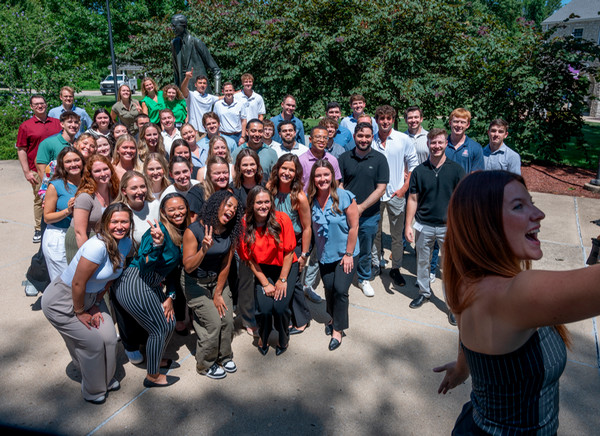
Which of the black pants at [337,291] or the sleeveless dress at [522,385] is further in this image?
the black pants at [337,291]

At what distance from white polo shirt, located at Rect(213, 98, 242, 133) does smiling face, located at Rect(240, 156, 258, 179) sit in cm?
336

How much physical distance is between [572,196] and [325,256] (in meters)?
7.41

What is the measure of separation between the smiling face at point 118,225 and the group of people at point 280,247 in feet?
0.03

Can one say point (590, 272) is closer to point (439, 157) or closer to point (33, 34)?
point (439, 157)

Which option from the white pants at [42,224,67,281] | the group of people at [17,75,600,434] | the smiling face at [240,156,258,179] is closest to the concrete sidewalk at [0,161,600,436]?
the group of people at [17,75,600,434]

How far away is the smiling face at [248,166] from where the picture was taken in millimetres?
4402

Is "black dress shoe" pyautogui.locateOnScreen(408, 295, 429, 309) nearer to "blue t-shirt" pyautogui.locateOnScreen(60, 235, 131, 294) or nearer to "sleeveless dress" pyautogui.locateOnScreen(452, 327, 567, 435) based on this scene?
"blue t-shirt" pyautogui.locateOnScreen(60, 235, 131, 294)

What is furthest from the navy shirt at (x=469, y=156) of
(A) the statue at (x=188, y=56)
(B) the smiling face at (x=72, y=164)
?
(A) the statue at (x=188, y=56)

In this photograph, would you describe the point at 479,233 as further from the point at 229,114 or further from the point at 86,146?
the point at 229,114

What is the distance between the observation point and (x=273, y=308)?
4.07 m

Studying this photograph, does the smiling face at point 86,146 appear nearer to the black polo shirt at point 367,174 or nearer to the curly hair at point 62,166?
the curly hair at point 62,166

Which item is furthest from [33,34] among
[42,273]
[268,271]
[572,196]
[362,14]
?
[572,196]

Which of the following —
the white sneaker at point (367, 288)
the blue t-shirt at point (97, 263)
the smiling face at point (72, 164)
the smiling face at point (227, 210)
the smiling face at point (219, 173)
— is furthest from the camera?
the white sneaker at point (367, 288)

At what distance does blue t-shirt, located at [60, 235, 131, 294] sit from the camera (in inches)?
123
